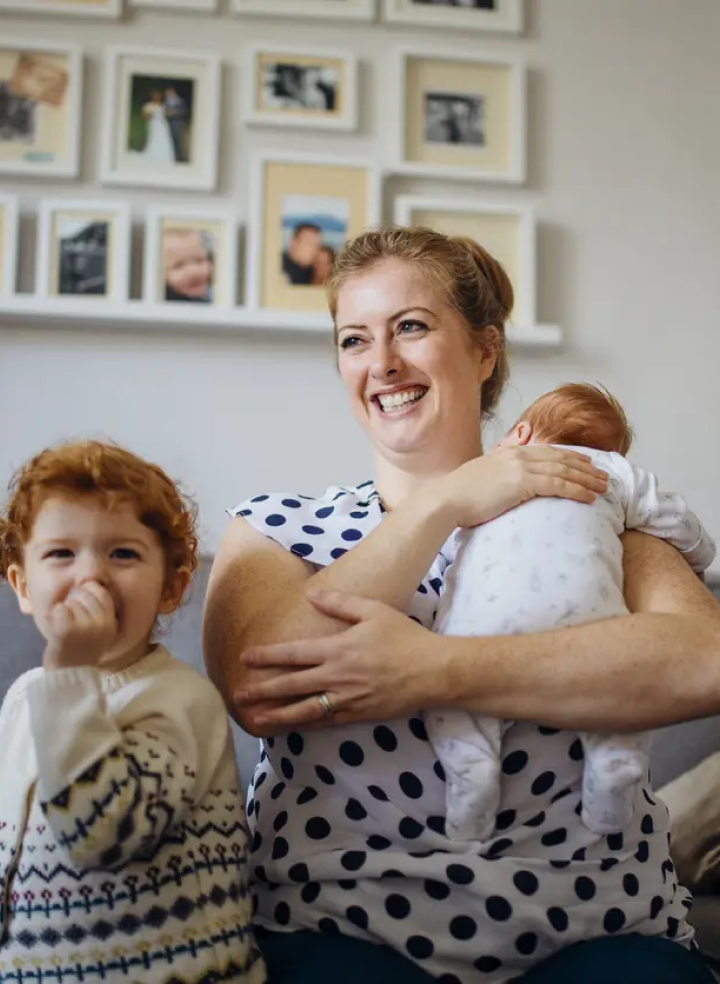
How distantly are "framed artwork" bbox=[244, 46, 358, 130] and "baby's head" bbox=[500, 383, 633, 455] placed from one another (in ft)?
4.07

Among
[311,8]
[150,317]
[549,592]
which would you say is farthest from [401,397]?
[311,8]

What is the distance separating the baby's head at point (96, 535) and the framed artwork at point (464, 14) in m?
1.80

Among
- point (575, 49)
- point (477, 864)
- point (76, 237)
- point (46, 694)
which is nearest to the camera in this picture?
point (46, 694)

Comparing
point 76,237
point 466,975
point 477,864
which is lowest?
point 466,975

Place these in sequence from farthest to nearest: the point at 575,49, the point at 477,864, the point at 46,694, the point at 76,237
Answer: the point at 575,49
the point at 76,237
the point at 477,864
the point at 46,694

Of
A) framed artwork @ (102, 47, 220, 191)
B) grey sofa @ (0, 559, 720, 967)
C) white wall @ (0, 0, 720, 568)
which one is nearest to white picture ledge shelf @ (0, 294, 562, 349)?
white wall @ (0, 0, 720, 568)

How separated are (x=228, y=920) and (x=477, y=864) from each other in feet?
0.93

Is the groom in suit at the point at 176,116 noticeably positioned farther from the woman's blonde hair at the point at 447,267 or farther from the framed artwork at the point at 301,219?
the woman's blonde hair at the point at 447,267

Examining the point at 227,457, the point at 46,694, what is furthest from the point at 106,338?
the point at 46,694

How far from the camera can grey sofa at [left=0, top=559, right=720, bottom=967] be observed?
189cm

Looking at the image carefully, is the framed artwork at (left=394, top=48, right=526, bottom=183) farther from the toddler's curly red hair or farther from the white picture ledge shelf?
the toddler's curly red hair

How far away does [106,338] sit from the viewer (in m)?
2.43

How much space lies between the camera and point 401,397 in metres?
1.57

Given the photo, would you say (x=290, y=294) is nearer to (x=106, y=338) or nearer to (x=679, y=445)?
(x=106, y=338)
